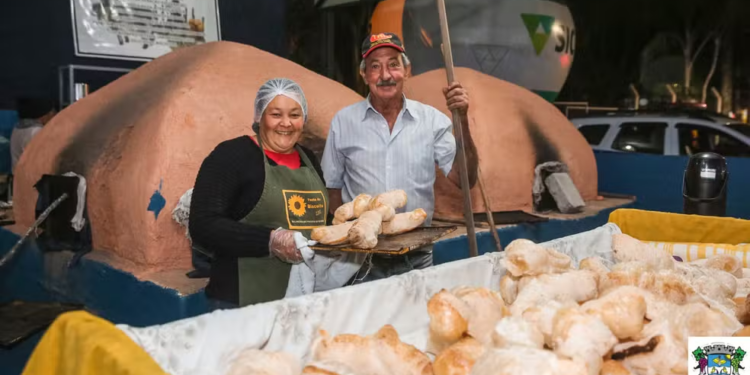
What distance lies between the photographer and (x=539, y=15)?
7.01 meters

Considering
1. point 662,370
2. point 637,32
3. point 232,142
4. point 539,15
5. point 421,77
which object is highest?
point 637,32

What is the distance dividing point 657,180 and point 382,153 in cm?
432

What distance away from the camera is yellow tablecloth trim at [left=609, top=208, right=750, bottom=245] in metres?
2.51

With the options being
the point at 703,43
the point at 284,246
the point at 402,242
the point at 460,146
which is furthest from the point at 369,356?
the point at 703,43

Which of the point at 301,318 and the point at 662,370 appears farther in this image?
the point at 301,318

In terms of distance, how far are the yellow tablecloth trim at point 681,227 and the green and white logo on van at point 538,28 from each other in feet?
15.7

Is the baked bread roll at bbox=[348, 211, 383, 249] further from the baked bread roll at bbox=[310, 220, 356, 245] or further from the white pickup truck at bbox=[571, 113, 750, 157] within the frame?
the white pickup truck at bbox=[571, 113, 750, 157]

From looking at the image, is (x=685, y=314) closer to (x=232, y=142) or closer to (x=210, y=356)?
(x=210, y=356)

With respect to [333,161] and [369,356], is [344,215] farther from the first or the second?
[369,356]

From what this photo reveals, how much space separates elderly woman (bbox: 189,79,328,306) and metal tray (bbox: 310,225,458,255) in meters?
0.29

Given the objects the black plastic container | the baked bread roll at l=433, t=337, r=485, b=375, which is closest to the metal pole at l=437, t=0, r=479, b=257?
the black plastic container

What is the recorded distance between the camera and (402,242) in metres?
2.16

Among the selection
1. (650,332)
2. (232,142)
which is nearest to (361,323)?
(650,332)

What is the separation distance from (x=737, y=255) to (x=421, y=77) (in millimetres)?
3868
